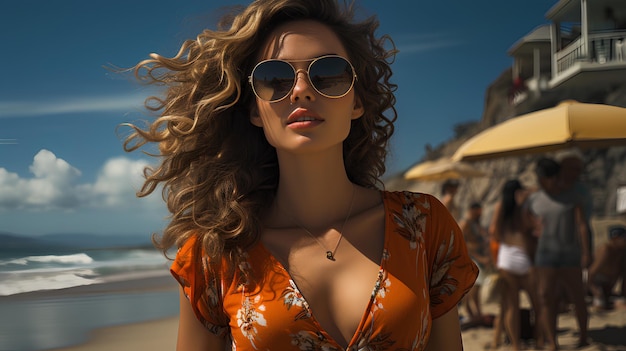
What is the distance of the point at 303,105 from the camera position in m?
1.48

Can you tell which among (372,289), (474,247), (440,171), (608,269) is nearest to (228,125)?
(372,289)

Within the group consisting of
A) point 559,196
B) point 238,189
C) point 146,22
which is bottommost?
point 559,196

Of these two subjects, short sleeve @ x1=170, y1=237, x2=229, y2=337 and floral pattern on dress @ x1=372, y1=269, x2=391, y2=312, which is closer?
floral pattern on dress @ x1=372, y1=269, x2=391, y2=312

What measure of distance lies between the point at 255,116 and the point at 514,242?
4.23 metres

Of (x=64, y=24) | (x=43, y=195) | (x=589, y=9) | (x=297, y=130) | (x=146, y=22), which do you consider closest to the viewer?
(x=297, y=130)

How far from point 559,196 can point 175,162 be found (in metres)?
4.21

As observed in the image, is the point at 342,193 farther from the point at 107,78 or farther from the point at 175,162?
the point at 107,78

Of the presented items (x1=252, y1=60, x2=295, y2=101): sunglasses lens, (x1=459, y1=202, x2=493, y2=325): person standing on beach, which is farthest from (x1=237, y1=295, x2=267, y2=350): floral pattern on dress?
(x1=459, y1=202, x2=493, y2=325): person standing on beach

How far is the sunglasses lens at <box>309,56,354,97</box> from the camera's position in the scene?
1484 mm

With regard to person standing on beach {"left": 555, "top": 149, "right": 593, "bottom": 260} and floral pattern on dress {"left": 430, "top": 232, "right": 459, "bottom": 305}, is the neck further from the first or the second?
person standing on beach {"left": 555, "top": 149, "right": 593, "bottom": 260}

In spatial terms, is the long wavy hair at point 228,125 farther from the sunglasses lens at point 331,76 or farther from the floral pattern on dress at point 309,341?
the floral pattern on dress at point 309,341

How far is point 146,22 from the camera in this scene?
3678 centimetres

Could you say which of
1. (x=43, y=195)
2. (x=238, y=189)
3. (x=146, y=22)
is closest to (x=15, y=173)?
(x=43, y=195)

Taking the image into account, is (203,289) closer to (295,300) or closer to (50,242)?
(295,300)
